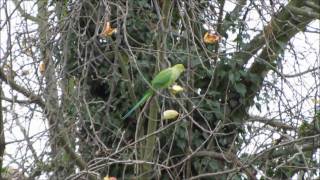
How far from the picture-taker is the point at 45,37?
10.1 feet

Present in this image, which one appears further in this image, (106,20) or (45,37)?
(45,37)

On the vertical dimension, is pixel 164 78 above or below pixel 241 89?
below

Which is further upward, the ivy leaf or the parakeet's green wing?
the ivy leaf

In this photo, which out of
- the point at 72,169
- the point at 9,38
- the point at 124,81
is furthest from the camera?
the point at 124,81

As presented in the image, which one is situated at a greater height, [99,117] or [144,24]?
[144,24]

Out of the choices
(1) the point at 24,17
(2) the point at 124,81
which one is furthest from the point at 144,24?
(1) the point at 24,17

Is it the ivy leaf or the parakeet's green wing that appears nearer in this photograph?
the parakeet's green wing

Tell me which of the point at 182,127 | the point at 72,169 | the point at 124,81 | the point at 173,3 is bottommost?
the point at 72,169

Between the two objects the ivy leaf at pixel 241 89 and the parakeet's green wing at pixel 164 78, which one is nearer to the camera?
the parakeet's green wing at pixel 164 78

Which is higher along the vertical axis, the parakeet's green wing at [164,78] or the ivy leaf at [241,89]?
the ivy leaf at [241,89]

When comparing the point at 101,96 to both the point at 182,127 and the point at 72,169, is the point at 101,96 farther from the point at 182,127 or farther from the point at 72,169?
the point at 72,169

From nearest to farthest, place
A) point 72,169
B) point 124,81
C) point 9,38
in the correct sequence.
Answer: point 9,38 → point 72,169 → point 124,81

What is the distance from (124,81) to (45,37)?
28.3 inches

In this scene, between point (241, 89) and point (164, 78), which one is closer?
point (164, 78)
